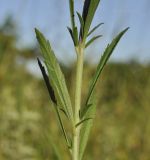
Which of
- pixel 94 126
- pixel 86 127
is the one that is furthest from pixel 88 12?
pixel 94 126

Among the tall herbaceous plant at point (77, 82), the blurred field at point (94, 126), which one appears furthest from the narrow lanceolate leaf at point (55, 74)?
the blurred field at point (94, 126)

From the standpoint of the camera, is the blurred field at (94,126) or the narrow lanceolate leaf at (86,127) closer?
the narrow lanceolate leaf at (86,127)

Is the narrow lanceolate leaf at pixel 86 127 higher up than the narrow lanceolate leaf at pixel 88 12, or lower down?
lower down

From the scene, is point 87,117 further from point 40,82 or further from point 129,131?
point 40,82

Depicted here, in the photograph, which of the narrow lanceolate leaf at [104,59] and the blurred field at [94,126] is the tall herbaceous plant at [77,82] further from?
the blurred field at [94,126]

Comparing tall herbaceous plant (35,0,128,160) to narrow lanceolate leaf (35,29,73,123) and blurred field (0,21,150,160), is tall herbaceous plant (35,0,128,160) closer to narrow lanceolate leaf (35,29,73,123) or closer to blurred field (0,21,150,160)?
narrow lanceolate leaf (35,29,73,123)

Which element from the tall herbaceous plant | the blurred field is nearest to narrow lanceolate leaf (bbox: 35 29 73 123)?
the tall herbaceous plant
